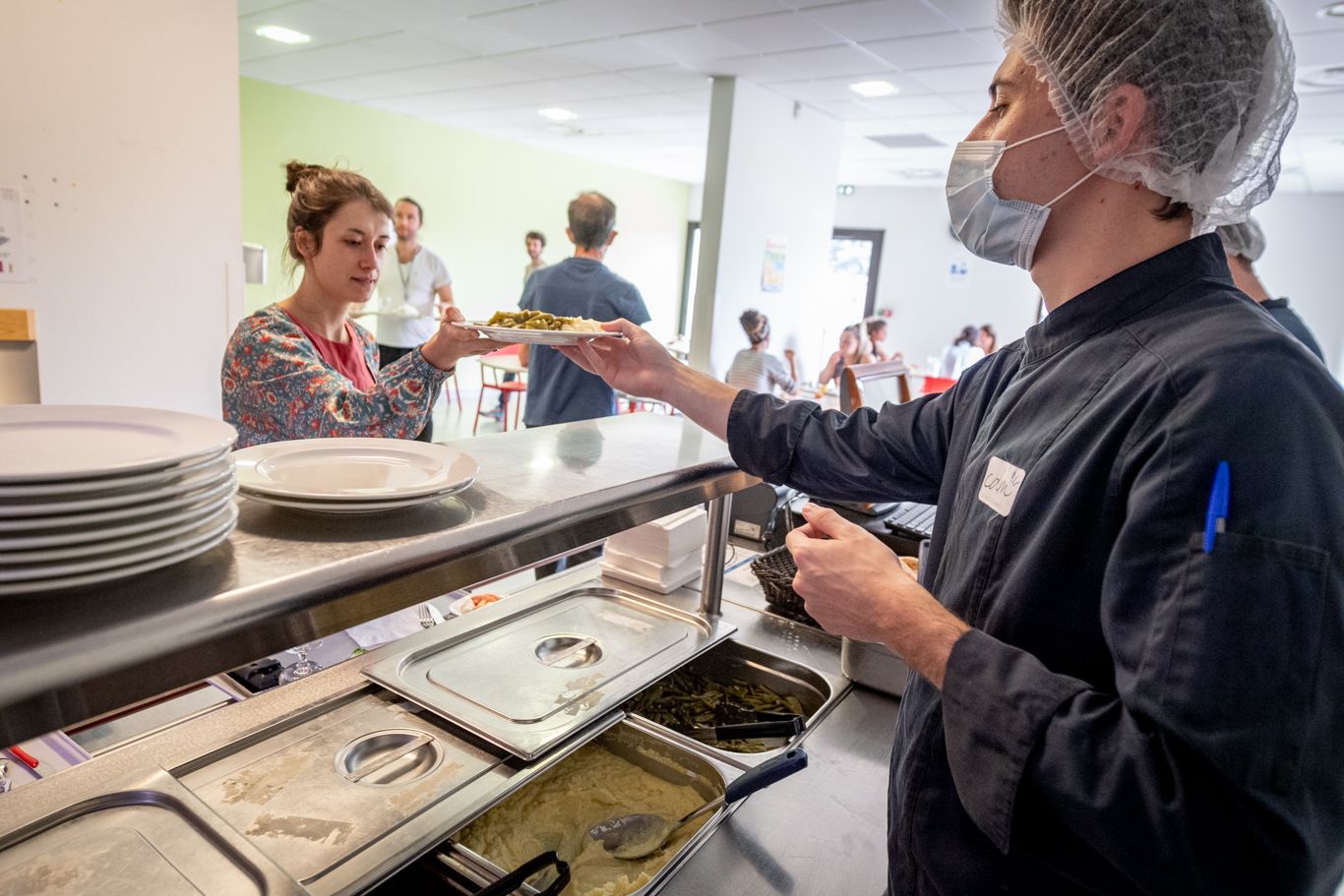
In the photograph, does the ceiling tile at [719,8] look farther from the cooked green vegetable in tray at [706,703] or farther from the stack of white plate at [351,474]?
the stack of white plate at [351,474]

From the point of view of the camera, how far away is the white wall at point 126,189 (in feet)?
8.95

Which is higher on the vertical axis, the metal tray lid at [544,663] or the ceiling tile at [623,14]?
the ceiling tile at [623,14]

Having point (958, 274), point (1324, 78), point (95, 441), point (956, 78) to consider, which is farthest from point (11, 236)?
point (958, 274)

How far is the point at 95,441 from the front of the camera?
2.11 ft

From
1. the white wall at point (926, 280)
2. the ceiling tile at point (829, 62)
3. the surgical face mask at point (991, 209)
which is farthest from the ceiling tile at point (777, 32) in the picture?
the white wall at point (926, 280)

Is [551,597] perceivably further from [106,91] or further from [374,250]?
[106,91]

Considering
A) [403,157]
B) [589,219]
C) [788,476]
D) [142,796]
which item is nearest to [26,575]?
[142,796]

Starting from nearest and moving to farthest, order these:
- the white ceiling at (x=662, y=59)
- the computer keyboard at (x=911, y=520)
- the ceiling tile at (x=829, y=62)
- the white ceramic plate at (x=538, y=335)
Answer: the white ceramic plate at (x=538, y=335) < the computer keyboard at (x=911, y=520) < the white ceiling at (x=662, y=59) < the ceiling tile at (x=829, y=62)

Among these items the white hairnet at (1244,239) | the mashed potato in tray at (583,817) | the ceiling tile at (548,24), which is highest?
the ceiling tile at (548,24)

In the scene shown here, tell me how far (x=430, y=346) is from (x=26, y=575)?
1143mm

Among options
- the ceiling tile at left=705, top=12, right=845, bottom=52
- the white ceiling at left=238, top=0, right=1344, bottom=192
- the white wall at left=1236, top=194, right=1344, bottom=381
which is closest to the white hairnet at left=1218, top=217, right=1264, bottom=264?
the white ceiling at left=238, top=0, right=1344, bottom=192

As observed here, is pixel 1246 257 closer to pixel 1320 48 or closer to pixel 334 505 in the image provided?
pixel 334 505

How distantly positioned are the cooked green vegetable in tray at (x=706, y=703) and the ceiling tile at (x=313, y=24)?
16.0 ft

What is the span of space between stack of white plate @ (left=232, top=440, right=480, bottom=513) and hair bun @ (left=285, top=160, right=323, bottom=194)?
4.42ft
